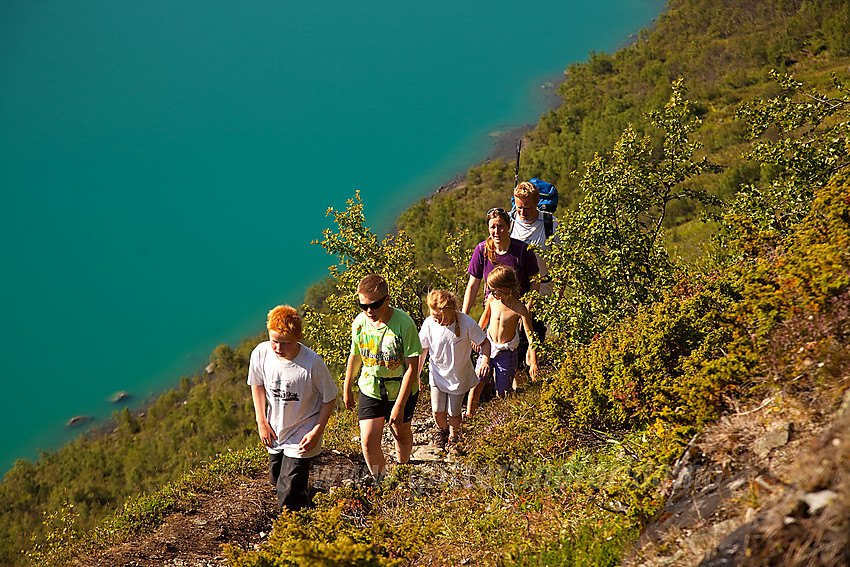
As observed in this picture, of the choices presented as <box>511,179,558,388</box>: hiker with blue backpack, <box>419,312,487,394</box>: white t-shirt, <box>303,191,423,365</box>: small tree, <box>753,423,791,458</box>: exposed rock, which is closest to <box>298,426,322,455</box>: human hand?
<box>419,312,487,394</box>: white t-shirt

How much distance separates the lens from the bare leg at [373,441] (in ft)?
17.6

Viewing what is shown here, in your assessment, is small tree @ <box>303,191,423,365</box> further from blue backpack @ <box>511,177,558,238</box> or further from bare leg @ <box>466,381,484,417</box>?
bare leg @ <box>466,381,484,417</box>

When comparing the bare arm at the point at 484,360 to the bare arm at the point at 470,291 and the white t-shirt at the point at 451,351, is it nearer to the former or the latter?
the white t-shirt at the point at 451,351

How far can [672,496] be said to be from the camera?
11.4ft

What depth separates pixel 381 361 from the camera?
5176 mm

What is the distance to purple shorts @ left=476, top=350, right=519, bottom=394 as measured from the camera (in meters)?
6.45

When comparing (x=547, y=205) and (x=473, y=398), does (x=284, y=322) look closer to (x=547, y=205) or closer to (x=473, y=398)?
(x=473, y=398)

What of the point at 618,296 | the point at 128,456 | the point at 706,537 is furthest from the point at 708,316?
the point at 128,456

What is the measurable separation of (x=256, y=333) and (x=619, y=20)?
2044 inches

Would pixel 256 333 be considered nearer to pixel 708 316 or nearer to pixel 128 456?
pixel 128 456

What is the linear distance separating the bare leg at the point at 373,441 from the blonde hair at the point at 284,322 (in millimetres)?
1114

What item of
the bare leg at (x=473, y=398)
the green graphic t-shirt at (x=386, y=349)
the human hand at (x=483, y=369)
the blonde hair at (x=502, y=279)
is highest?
the blonde hair at (x=502, y=279)

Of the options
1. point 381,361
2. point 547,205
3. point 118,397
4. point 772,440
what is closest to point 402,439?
point 381,361

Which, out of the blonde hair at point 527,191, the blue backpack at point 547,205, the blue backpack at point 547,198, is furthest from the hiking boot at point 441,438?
the blue backpack at point 547,198
